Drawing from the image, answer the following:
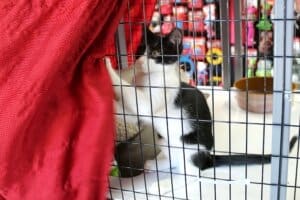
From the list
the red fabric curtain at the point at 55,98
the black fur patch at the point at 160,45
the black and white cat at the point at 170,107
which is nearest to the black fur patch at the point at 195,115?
the black and white cat at the point at 170,107

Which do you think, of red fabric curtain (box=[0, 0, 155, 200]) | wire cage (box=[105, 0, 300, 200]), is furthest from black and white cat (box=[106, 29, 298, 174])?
red fabric curtain (box=[0, 0, 155, 200])

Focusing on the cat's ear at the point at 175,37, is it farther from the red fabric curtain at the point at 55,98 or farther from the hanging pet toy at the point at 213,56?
the red fabric curtain at the point at 55,98

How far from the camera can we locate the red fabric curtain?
0.87 metres

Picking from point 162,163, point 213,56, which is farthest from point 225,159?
point 213,56

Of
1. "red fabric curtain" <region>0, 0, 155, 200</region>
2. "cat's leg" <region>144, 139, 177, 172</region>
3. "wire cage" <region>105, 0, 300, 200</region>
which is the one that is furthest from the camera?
"cat's leg" <region>144, 139, 177, 172</region>

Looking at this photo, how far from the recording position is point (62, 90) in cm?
96

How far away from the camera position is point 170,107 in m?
1.16

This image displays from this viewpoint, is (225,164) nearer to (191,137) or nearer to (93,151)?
(191,137)

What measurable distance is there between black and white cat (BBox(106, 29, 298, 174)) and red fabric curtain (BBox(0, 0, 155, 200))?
0.48 feet

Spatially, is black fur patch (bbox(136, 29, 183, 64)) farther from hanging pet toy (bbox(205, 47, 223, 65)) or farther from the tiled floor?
the tiled floor

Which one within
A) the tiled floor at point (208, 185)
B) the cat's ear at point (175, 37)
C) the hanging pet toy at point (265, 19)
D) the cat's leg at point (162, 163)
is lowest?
the tiled floor at point (208, 185)

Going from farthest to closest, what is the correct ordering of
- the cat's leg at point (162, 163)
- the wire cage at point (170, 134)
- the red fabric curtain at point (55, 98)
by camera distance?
the cat's leg at point (162, 163) → the wire cage at point (170, 134) → the red fabric curtain at point (55, 98)

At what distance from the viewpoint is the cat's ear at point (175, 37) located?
1.10 m

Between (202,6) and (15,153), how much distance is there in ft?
3.97
